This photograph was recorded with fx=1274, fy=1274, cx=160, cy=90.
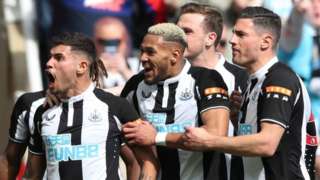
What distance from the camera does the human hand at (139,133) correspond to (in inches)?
296

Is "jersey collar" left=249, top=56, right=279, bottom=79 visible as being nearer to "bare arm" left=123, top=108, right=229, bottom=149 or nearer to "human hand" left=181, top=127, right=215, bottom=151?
"bare arm" left=123, top=108, right=229, bottom=149

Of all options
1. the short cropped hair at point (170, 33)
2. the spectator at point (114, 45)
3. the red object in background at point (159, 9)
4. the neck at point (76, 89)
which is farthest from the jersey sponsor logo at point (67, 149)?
the red object in background at point (159, 9)

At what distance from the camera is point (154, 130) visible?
762 centimetres

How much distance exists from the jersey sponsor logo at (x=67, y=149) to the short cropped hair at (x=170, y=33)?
80 centimetres

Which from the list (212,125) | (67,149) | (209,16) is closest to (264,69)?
(212,125)

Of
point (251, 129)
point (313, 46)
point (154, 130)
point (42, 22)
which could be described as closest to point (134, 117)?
point (154, 130)

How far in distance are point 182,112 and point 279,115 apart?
687 mm

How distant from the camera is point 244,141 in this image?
7324mm

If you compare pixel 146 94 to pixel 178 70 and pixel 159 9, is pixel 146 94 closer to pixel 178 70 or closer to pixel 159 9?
pixel 178 70

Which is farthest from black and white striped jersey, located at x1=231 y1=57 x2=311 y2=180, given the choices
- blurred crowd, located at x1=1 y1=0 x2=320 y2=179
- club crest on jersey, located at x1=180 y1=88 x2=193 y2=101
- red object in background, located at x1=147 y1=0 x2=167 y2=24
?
red object in background, located at x1=147 y1=0 x2=167 y2=24

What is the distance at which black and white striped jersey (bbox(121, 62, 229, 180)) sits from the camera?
25.5 ft

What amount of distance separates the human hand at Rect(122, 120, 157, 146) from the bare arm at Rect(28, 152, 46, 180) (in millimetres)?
604

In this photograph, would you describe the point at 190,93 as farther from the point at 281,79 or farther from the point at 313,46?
the point at 313,46

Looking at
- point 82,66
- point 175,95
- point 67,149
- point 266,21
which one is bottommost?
point 67,149
